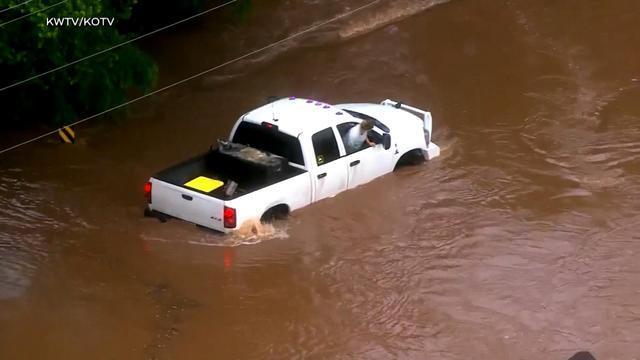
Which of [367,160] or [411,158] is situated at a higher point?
[367,160]

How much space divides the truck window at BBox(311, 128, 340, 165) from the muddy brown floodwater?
0.56 metres

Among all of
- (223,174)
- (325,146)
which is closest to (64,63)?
(223,174)

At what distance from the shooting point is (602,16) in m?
20.0

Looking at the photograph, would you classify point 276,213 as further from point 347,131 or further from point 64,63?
point 64,63

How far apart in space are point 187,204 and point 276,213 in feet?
3.78

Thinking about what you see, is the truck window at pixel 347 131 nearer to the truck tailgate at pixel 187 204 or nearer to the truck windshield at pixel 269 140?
the truck windshield at pixel 269 140

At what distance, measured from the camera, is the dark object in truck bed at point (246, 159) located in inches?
428

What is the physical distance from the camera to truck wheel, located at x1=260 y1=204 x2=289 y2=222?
11070 mm

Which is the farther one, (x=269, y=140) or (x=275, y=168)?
(x=269, y=140)

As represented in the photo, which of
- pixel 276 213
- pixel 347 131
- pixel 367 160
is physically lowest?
pixel 276 213

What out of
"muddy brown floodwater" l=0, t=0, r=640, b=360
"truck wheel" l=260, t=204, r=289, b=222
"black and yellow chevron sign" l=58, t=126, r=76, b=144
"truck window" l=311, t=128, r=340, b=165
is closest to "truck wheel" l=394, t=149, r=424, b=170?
"muddy brown floodwater" l=0, t=0, r=640, b=360

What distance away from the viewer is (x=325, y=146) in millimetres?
11469

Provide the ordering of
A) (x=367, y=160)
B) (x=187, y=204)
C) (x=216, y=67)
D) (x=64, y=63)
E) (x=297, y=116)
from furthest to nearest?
(x=216, y=67) → (x=64, y=63) → (x=367, y=160) → (x=297, y=116) → (x=187, y=204)

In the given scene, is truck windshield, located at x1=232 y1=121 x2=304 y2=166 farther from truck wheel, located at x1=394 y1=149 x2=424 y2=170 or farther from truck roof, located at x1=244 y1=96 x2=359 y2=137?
truck wheel, located at x1=394 y1=149 x2=424 y2=170
